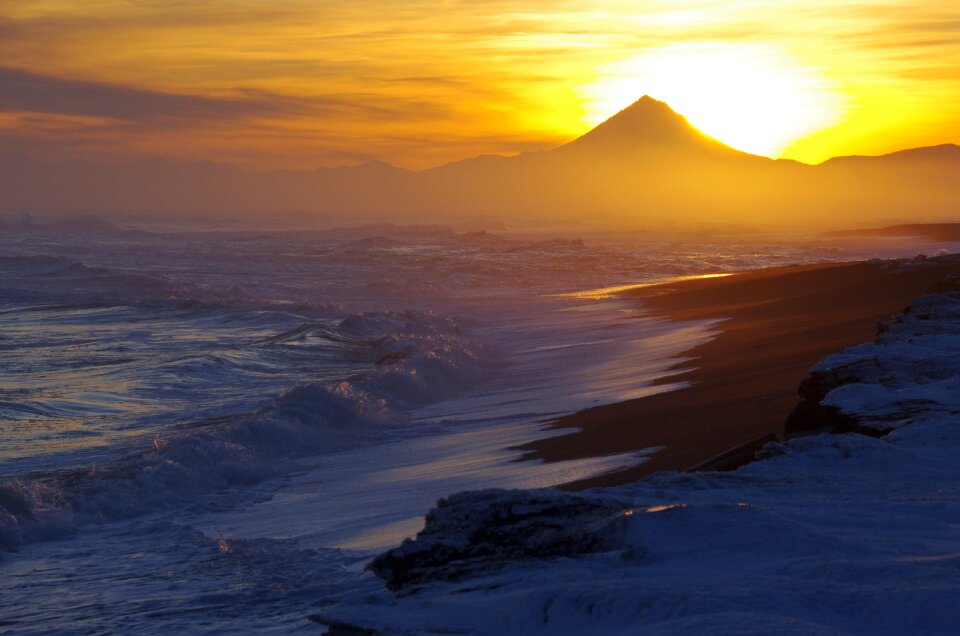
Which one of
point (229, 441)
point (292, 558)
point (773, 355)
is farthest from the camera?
Answer: point (773, 355)

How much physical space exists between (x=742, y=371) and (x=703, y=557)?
7.91 m

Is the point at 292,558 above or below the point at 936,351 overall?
below

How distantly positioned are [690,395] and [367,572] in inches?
223

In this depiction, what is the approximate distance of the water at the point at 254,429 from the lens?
233 inches

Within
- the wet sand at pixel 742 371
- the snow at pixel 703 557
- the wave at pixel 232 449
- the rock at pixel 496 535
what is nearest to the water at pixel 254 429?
the wave at pixel 232 449

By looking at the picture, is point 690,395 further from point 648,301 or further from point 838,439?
point 648,301

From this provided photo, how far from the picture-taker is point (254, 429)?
33.9ft

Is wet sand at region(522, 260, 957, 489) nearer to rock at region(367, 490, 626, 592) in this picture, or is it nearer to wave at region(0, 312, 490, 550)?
wave at region(0, 312, 490, 550)

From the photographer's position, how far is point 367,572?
5.42 meters

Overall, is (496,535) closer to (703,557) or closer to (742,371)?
(703,557)

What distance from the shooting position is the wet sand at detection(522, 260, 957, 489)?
26.4ft

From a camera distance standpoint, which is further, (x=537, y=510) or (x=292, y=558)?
(x=292, y=558)

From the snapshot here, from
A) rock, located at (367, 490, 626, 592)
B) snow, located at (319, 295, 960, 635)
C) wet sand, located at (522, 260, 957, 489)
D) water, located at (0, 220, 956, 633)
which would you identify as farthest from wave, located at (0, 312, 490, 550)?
snow, located at (319, 295, 960, 635)

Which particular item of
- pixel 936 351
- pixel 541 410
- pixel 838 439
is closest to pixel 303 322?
pixel 541 410
